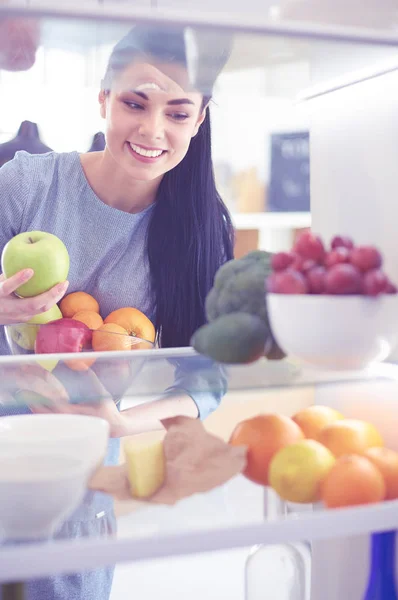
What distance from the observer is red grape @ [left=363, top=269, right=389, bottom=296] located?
657 millimetres

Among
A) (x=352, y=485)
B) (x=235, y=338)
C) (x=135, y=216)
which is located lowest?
(x=352, y=485)

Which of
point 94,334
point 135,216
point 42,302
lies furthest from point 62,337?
point 135,216

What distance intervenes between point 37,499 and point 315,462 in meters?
0.24

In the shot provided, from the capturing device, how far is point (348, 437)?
2.32ft

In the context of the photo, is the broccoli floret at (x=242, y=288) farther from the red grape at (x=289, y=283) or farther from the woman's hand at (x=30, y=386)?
the woman's hand at (x=30, y=386)

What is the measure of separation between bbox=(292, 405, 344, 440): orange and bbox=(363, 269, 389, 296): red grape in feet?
0.46

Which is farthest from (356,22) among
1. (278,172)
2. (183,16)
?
(278,172)

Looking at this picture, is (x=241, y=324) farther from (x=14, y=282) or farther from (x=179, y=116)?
(x=14, y=282)

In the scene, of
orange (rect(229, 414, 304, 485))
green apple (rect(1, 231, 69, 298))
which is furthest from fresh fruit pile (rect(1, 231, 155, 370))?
orange (rect(229, 414, 304, 485))

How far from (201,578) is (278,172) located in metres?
1.52

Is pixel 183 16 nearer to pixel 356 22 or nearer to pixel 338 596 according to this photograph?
pixel 356 22

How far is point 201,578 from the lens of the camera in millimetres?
2328

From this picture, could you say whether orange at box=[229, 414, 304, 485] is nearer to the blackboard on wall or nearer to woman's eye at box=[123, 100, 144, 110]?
woman's eye at box=[123, 100, 144, 110]

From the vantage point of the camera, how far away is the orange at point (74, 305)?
3.94ft
